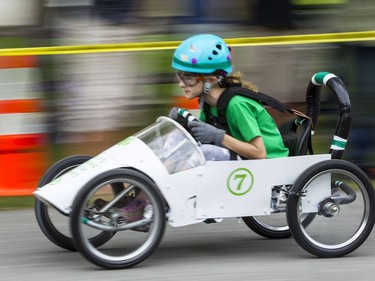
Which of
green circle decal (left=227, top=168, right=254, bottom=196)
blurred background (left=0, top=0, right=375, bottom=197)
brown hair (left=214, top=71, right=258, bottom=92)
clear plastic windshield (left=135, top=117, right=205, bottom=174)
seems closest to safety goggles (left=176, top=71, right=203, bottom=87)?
brown hair (left=214, top=71, right=258, bottom=92)

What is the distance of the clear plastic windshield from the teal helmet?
1.16 ft

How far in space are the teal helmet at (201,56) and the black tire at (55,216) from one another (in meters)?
0.86

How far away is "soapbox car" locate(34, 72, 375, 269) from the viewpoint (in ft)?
17.9

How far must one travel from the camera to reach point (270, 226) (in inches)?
249

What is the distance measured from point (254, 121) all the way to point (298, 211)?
61 centimetres

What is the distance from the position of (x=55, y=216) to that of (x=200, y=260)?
97 cm

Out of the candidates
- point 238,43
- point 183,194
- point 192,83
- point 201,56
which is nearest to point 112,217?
point 183,194

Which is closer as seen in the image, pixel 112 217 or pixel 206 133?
pixel 112 217

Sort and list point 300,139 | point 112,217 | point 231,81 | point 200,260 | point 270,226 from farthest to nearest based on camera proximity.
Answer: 1. point 270,226
2. point 300,139
3. point 231,81
4. point 200,260
5. point 112,217

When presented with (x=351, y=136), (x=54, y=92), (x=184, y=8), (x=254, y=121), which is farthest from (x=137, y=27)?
(x=254, y=121)

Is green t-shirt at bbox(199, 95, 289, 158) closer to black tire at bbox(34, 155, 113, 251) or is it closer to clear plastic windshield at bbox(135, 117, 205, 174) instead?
clear plastic windshield at bbox(135, 117, 205, 174)

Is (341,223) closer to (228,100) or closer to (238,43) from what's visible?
(228,100)

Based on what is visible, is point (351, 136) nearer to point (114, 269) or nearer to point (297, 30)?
point (297, 30)

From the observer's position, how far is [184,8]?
8.32m
